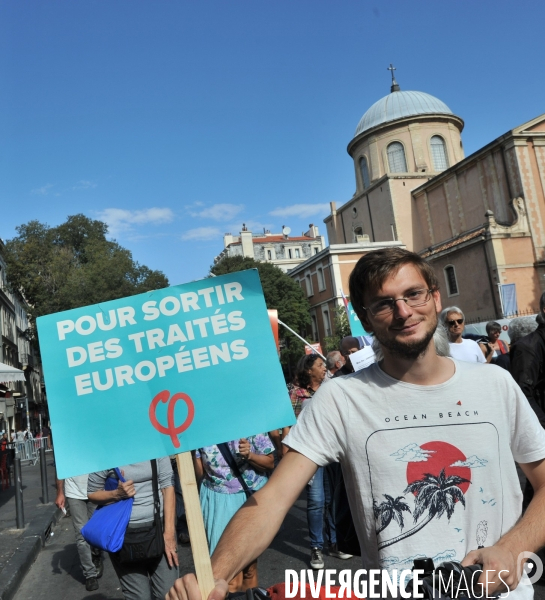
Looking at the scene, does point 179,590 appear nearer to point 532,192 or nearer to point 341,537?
point 341,537

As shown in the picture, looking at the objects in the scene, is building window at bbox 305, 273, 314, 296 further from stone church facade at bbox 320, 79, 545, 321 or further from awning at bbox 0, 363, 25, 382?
awning at bbox 0, 363, 25, 382

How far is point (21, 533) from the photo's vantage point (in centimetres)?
836

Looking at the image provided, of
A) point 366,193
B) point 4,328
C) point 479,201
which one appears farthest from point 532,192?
point 4,328

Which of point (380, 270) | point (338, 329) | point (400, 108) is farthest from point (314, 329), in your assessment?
point (380, 270)

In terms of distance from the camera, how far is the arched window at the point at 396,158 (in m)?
49.7

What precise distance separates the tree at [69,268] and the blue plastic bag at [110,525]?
121 ft

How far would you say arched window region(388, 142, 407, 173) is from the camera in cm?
4966

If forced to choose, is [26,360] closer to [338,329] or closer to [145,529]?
[338,329]

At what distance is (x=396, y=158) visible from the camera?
49938 millimetres

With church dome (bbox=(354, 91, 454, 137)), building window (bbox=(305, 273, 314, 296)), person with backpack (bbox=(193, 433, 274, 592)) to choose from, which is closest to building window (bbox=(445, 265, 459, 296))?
church dome (bbox=(354, 91, 454, 137))

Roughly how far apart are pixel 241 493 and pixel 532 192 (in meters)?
39.3

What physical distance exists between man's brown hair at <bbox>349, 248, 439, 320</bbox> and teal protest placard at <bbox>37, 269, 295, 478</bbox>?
0.35 m

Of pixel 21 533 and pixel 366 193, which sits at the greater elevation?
pixel 366 193

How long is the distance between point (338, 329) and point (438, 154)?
15.5 m
